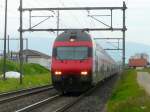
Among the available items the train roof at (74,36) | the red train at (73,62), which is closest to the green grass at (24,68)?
the train roof at (74,36)

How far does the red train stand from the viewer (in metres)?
29.6

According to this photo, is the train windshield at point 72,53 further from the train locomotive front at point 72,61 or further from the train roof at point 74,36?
the train roof at point 74,36

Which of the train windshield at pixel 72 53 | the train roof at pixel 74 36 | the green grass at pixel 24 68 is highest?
the train roof at pixel 74 36

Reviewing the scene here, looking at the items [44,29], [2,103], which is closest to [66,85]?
Answer: [2,103]

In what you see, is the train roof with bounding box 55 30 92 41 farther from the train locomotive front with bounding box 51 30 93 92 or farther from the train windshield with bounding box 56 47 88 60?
the train windshield with bounding box 56 47 88 60

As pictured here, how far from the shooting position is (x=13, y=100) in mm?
27016

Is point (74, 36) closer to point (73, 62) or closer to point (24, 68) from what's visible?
point (73, 62)

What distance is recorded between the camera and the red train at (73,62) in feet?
97.2

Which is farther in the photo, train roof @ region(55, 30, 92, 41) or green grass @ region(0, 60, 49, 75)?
green grass @ region(0, 60, 49, 75)

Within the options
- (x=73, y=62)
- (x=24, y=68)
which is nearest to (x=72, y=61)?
(x=73, y=62)

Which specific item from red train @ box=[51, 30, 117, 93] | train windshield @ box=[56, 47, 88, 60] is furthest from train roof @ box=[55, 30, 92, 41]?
train windshield @ box=[56, 47, 88, 60]

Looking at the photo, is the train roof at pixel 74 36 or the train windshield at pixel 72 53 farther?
the train roof at pixel 74 36

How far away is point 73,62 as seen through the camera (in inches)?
1181

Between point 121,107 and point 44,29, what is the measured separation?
26.9 metres
